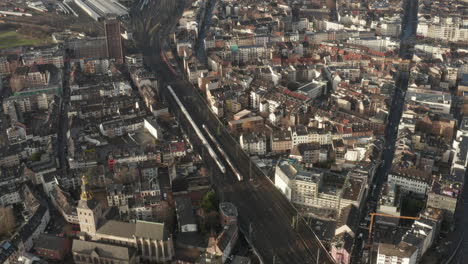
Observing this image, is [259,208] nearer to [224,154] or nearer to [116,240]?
[224,154]

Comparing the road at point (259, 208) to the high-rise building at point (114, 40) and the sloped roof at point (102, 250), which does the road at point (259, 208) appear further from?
the high-rise building at point (114, 40)

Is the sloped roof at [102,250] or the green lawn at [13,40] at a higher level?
the green lawn at [13,40]

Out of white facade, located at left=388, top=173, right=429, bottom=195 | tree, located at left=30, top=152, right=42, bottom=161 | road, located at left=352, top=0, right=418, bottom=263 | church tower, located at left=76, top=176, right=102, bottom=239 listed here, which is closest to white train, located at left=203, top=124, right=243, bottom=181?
road, located at left=352, top=0, right=418, bottom=263

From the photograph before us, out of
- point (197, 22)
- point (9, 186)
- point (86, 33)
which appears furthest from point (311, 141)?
point (86, 33)

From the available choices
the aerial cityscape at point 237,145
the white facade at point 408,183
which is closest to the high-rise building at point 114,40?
the aerial cityscape at point 237,145

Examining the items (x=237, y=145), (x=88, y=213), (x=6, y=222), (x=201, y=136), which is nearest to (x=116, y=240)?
(x=88, y=213)

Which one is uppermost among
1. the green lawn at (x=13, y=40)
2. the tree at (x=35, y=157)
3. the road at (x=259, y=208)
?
the green lawn at (x=13, y=40)
